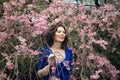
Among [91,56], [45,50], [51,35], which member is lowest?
[91,56]

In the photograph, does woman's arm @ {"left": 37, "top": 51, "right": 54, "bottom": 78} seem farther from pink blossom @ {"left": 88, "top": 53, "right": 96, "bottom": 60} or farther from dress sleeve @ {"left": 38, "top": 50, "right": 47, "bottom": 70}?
pink blossom @ {"left": 88, "top": 53, "right": 96, "bottom": 60}

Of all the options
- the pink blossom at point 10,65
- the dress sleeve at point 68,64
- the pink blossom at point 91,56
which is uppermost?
the pink blossom at point 10,65

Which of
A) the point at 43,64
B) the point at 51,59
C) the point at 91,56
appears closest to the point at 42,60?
the point at 43,64

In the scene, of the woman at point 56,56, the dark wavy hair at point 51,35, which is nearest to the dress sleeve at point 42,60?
the woman at point 56,56

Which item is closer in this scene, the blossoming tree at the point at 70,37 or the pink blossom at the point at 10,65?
the pink blossom at the point at 10,65

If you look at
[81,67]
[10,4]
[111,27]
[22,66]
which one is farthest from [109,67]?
[10,4]

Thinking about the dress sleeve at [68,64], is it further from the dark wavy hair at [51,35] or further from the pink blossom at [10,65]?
the pink blossom at [10,65]

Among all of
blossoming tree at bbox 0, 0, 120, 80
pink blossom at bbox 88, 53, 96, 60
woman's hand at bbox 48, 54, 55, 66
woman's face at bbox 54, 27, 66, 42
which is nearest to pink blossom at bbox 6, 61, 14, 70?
blossoming tree at bbox 0, 0, 120, 80

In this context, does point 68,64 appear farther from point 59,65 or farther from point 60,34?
point 60,34

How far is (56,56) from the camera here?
383 centimetres

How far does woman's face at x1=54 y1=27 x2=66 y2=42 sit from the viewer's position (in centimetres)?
390

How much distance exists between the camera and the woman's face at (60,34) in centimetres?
390

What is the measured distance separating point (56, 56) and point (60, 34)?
9.7 inches

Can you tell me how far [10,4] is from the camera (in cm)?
472
